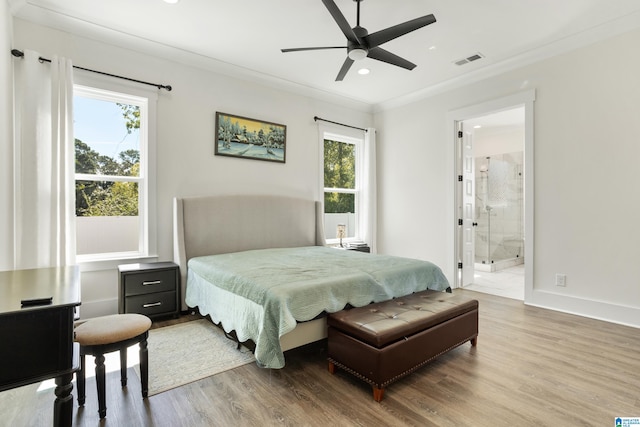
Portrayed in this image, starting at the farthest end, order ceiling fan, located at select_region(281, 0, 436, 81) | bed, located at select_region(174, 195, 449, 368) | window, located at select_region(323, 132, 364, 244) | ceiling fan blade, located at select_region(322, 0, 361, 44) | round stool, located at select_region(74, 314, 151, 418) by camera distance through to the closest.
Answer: window, located at select_region(323, 132, 364, 244), ceiling fan, located at select_region(281, 0, 436, 81), ceiling fan blade, located at select_region(322, 0, 361, 44), bed, located at select_region(174, 195, 449, 368), round stool, located at select_region(74, 314, 151, 418)

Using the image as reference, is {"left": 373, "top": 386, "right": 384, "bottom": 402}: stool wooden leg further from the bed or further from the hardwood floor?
the bed

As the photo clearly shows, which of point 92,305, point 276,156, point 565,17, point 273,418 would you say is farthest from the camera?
point 276,156

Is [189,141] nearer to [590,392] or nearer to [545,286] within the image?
[590,392]

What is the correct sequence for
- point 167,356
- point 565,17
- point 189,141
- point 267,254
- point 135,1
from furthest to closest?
point 189,141 < point 267,254 < point 565,17 < point 135,1 < point 167,356

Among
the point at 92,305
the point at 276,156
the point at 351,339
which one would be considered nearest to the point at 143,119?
the point at 276,156

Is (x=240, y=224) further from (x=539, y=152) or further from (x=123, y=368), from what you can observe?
(x=539, y=152)

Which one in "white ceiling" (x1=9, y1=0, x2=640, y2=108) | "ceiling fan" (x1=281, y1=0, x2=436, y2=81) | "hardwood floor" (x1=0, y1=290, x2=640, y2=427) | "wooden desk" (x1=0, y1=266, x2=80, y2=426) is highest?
"white ceiling" (x1=9, y1=0, x2=640, y2=108)

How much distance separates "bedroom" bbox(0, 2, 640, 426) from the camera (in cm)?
322

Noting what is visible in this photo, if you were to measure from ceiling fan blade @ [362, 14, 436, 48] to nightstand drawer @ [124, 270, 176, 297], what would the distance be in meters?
2.93

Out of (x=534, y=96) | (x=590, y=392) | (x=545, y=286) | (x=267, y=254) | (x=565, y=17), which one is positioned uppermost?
(x=565, y=17)

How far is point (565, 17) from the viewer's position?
3139 mm

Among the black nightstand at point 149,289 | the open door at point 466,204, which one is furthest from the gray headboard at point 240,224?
the open door at point 466,204

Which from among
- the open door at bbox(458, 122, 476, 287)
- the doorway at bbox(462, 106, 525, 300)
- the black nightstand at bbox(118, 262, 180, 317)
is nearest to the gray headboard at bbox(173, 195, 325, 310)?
the black nightstand at bbox(118, 262, 180, 317)

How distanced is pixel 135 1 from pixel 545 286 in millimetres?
5181
